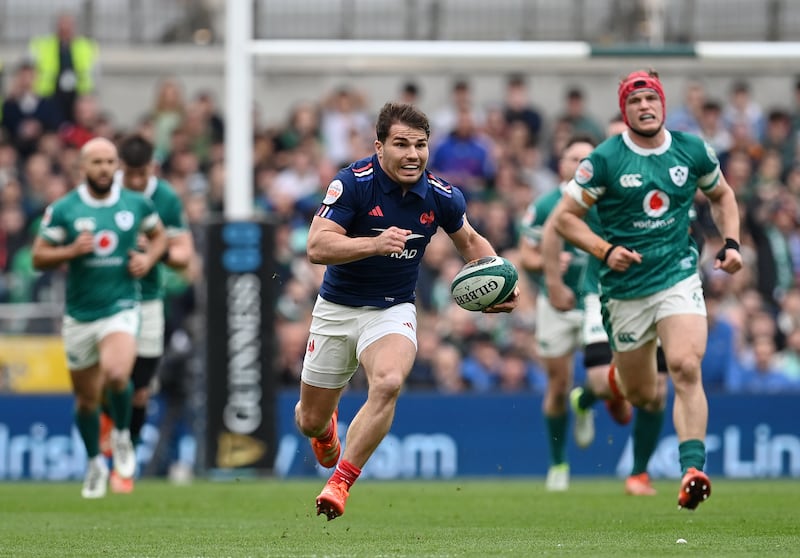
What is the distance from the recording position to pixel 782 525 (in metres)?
9.36

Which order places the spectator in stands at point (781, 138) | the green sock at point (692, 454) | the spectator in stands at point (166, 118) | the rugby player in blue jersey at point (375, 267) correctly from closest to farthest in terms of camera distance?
the rugby player in blue jersey at point (375, 267)
the green sock at point (692, 454)
the spectator in stands at point (166, 118)
the spectator in stands at point (781, 138)

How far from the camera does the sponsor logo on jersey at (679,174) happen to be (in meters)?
10.3

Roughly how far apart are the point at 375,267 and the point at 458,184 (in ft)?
35.8

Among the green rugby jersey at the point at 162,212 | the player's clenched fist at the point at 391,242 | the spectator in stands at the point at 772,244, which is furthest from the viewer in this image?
the spectator in stands at the point at 772,244

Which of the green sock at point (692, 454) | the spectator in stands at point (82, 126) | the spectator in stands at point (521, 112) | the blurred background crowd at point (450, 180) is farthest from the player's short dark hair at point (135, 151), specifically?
the spectator in stands at point (521, 112)

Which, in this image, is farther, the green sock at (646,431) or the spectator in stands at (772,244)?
the spectator in stands at (772,244)

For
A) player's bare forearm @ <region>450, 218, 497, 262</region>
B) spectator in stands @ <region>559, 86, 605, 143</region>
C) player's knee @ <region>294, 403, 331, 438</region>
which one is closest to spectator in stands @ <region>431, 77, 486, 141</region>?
spectator in stands @ <region>559, 86, 605, 143</region>

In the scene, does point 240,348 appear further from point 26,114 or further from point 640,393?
point 26,114

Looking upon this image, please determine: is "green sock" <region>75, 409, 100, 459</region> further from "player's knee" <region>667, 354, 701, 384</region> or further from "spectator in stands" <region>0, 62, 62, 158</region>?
"spectator in stands" <region>0, 62, 62, 158</region>

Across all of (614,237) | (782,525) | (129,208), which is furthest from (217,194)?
(782,525)

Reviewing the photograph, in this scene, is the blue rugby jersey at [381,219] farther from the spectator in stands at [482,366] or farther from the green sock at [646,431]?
the spectator in stands at [482,366]

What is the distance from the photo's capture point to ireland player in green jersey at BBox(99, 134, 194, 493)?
45.0 feet

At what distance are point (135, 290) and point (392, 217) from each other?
4.48 metres

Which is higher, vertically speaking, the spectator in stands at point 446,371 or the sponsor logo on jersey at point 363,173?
the sponsor logo on jersey at point 363,173
